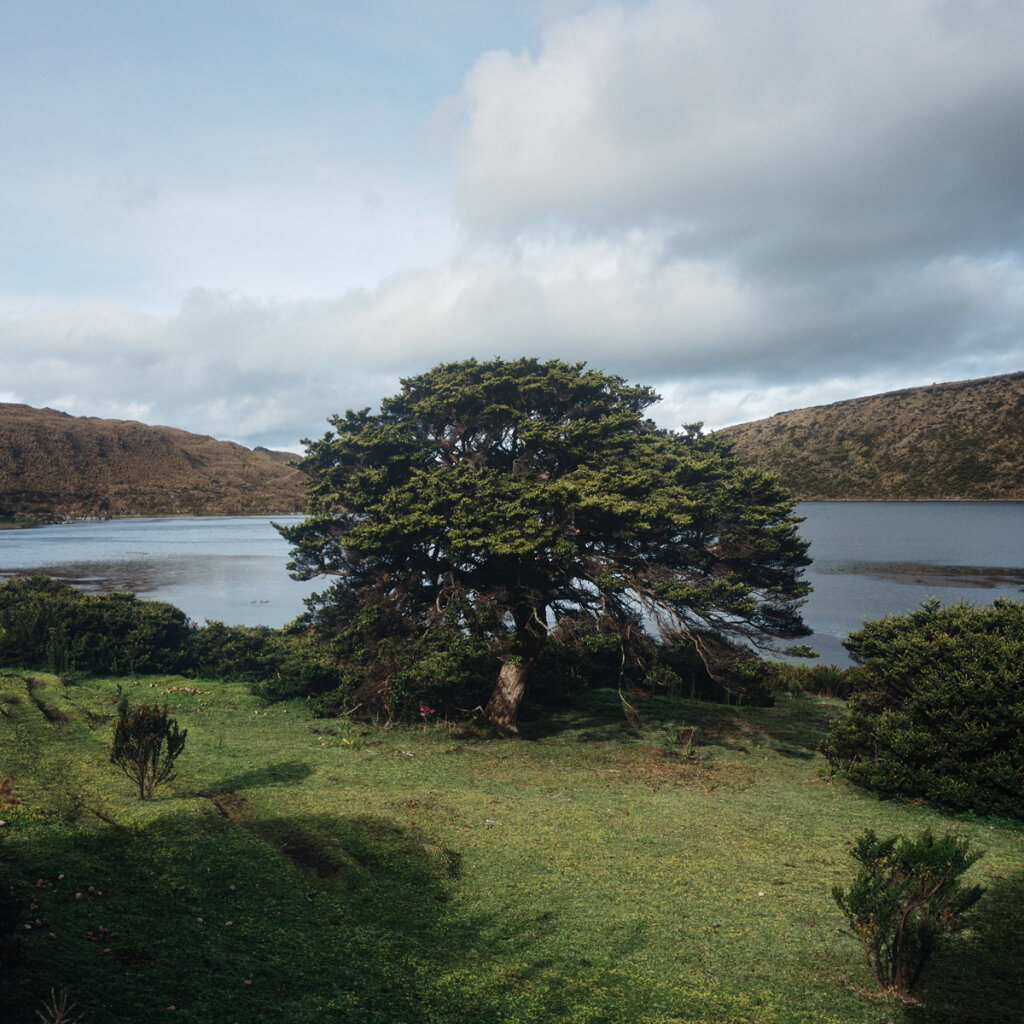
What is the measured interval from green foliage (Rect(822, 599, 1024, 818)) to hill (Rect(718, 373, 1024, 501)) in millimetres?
95114

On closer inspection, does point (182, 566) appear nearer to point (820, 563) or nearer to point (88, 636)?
point (88, 636)

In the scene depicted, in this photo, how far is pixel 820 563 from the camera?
6519 centimetres

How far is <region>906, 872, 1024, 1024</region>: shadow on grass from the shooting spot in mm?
6070

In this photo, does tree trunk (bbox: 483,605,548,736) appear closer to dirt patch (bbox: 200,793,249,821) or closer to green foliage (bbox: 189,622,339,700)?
green foliage (bbox: 189,622,339,700)

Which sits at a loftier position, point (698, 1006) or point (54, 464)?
point (54, 464)

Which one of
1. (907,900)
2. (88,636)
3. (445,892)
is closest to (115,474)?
(88,636)

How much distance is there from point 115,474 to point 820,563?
498 ft

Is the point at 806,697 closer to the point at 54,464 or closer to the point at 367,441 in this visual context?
the point at 367,441

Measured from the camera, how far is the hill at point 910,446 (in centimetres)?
10931

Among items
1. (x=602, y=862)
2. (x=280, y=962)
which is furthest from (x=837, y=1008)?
(x=280, y=962)

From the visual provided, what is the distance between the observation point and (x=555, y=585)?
57.9ft

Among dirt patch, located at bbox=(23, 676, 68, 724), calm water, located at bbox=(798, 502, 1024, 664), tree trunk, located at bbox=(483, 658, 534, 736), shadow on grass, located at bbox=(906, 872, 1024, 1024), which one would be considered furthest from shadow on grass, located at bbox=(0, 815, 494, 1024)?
calm water, located at bbox=(798, 502, 1024, 664)

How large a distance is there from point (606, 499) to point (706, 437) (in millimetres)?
5889

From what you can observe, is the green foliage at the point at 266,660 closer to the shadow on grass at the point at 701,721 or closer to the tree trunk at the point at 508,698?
the tree trunk at the point at 508,698
